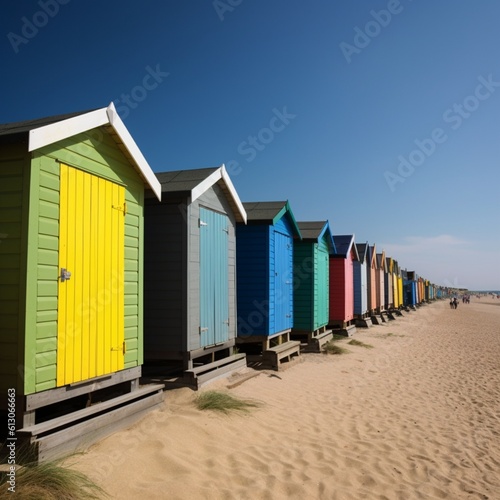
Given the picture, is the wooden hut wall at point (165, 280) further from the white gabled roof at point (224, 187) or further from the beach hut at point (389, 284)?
the beach hut at point (389, 284)

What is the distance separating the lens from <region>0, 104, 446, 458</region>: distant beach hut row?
4.78m

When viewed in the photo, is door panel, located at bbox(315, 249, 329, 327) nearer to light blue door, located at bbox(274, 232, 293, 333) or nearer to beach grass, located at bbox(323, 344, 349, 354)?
beach grass, located at bbox(323, 344, 349, 354)

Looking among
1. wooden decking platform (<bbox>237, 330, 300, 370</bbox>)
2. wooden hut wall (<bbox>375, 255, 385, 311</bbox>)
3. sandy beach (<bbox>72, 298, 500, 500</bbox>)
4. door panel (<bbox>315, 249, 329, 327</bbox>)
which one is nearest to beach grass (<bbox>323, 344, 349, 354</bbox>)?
door panel (<bbox>315, 249, 329, 327</bbox>)

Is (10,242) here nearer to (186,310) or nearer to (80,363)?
(80,363)

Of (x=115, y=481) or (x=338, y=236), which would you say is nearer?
(x=115, y=481)

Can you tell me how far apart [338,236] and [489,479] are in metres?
15.9

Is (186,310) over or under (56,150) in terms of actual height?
under

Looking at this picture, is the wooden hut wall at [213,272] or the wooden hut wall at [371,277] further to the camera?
the wooden hut wall at [371,277]

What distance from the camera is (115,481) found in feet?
14.4

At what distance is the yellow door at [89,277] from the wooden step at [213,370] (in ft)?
5.86

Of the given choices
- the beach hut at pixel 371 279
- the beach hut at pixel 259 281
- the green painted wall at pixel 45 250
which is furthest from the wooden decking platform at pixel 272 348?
the beach hut at pixel 371 279

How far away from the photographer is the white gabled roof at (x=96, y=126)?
189 inches

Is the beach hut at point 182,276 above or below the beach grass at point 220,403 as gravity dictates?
above

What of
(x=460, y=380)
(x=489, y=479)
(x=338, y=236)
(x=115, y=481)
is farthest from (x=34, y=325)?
(x=338, y=236)
